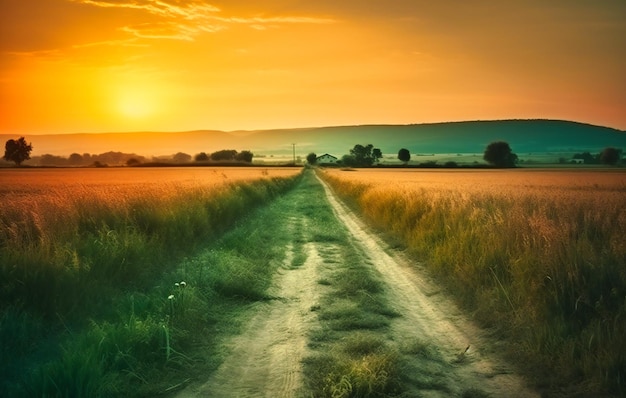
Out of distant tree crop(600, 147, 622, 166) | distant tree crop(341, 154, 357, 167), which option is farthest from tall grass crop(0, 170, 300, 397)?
distant tree crop(341, 154, 357, 167)

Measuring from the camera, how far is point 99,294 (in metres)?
7.54

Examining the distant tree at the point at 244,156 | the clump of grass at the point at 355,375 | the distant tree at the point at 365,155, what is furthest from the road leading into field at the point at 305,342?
the distant tree at the point at 365,155

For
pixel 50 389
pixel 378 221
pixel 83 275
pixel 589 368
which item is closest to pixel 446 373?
pixel 589 368

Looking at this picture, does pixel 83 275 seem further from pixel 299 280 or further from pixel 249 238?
pixel 249 238

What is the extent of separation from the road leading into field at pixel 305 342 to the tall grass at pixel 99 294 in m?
0.67

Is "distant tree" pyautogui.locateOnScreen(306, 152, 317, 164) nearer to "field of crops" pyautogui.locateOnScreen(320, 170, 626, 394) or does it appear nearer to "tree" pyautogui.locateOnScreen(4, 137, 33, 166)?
"tree" pyautogui.locateOnScreen(4, 137, 33, 166)

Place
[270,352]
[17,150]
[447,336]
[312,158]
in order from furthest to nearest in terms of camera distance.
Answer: [312,158] < [17,150] < [447,336] < [270,352]

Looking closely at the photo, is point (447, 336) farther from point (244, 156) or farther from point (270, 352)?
point (244, 156)

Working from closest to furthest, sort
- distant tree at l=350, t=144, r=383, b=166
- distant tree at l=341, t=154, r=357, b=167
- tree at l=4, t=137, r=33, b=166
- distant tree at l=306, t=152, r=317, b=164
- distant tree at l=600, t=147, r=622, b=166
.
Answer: tree at l=4, t=137, r=33, b=166 → distant tree at l=600, t=147, r=622, b=166 → distant tree at l=350, t=144, r=383, b=166 → distant tree at l=341, t=154, r=357, b=167 → distant tree at l=306, t=152, r=317, b=164

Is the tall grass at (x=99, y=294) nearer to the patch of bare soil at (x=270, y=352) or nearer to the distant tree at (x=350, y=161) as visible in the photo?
the patch of bare soil at (x=270, y=352)

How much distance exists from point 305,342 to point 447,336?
2135mm

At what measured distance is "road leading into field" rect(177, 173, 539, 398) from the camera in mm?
4961

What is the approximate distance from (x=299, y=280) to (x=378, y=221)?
30.4ft

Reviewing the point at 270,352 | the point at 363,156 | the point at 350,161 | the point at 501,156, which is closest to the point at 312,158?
the point at 350,161
